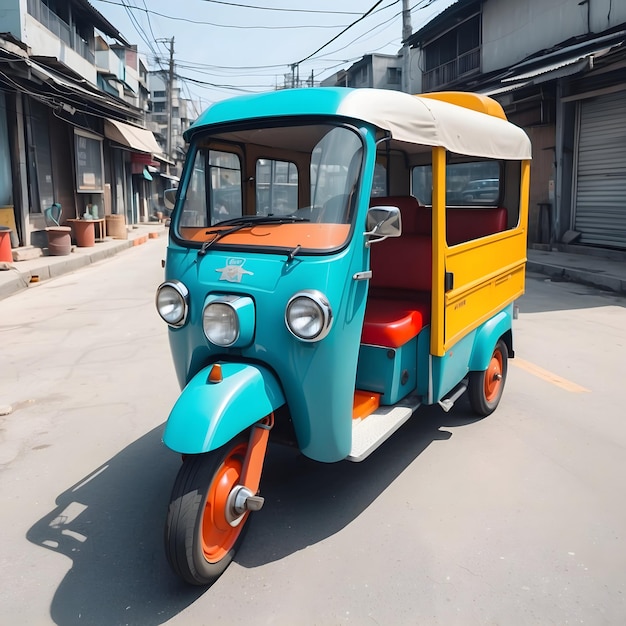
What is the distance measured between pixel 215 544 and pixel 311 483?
0.93 meters

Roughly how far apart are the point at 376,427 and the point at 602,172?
42.2ft

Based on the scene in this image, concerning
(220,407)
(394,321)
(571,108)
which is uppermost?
(571,108)

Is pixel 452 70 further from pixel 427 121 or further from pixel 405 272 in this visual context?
pixel 427 121

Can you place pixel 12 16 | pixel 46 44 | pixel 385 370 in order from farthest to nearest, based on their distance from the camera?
pixel 46 44
pixel 12 16
pixel 385 370

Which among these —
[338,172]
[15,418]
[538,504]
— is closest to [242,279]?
[338,172]

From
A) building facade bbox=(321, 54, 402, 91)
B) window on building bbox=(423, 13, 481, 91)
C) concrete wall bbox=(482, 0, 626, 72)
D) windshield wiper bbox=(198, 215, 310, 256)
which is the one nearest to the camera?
windshield wiper bbox=(198, 215, 310, 256)

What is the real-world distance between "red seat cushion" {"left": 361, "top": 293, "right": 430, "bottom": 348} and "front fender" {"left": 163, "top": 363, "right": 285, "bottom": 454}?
81 cm

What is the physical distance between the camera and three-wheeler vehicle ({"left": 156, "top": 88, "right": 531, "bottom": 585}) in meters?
2.78

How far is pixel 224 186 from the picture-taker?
12.8ft

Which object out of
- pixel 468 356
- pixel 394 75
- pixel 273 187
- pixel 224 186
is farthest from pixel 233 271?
pixel 394 75

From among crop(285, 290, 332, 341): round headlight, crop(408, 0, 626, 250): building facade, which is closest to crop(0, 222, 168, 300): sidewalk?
crop(285, 290, 332, 341): round headlight

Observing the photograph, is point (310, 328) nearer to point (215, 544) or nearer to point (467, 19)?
point (215, 544)

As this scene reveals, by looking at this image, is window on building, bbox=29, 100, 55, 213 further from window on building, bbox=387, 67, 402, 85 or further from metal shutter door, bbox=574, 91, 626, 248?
window on building, bbox=387, 67, 402, 85

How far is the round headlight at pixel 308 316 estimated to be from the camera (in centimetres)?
282
